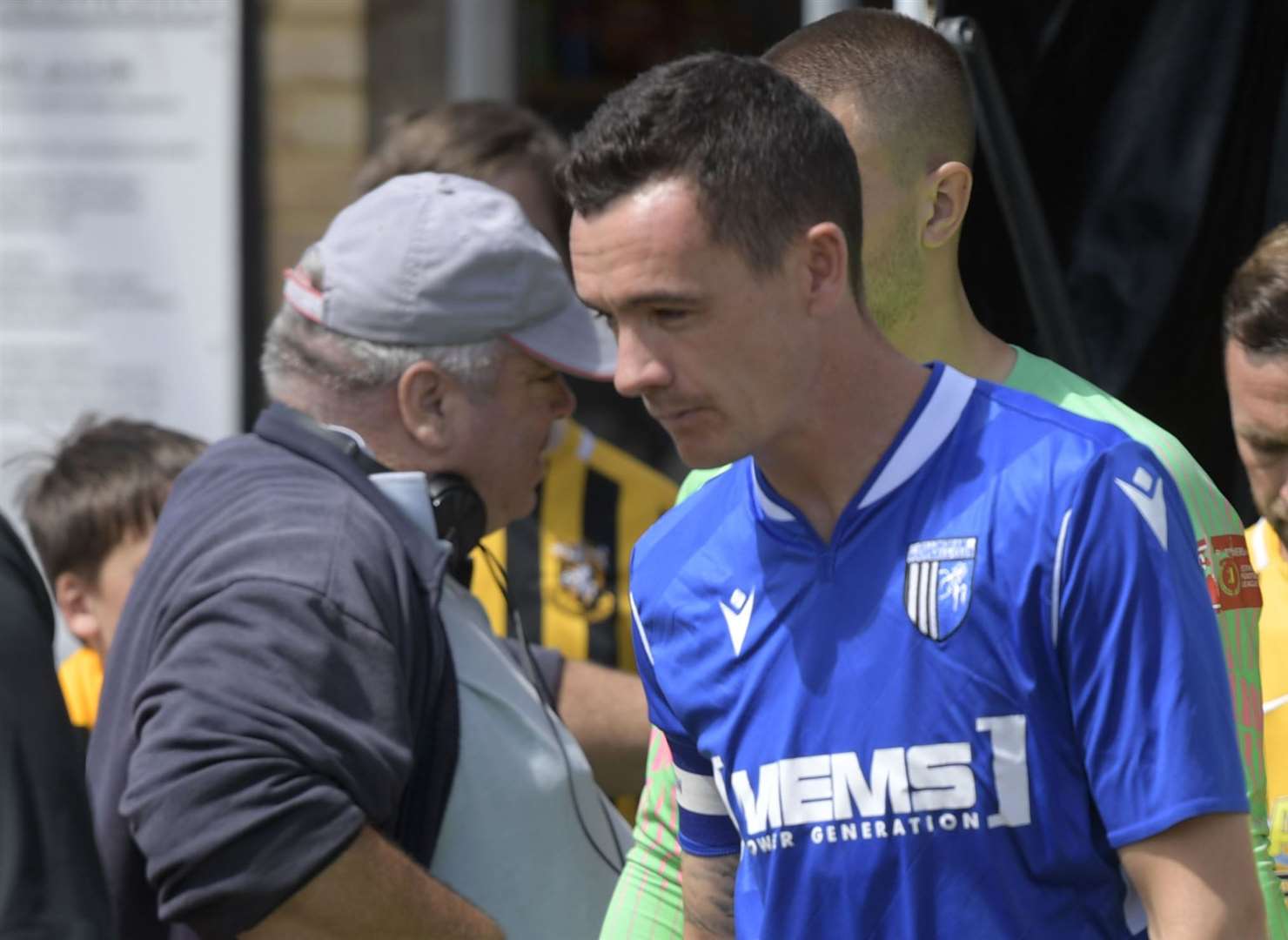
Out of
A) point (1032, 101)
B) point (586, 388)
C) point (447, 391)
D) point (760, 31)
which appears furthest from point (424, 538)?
point (760, 31)

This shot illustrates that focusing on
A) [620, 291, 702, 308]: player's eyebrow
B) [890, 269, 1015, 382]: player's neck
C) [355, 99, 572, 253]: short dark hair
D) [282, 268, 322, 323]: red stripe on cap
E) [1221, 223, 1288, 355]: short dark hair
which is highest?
[620, 291, 702, 308]: player's eyebrow

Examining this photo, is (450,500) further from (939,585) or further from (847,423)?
(939,585)

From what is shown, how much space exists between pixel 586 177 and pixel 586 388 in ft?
10.1

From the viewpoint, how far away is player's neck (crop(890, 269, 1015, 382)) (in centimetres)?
213

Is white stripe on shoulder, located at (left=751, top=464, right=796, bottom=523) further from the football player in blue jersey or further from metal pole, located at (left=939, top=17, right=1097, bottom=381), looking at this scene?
metal pole, located at (left=939, top=17, right=1097, bottom=381)

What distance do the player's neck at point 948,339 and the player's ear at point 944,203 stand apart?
47 millimetres

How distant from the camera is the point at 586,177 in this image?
1766mm

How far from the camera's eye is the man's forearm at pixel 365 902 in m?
2.26

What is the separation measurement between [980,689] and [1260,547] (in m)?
1.20

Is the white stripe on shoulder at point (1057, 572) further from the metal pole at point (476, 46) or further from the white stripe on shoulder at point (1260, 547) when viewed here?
the metal pole at point (476, 46)

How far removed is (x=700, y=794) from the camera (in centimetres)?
192

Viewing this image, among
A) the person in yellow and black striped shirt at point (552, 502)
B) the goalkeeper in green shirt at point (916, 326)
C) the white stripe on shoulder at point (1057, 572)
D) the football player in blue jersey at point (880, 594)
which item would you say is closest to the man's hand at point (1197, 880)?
the football player in blue jersey at point (880, 594)

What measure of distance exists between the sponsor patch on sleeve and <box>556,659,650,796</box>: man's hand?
3.90 feet

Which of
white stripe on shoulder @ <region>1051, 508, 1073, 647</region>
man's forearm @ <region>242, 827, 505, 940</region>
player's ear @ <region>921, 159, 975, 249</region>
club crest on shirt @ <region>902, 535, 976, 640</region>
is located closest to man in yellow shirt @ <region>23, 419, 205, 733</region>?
man's forearm @ <region>242, 827, 505, 940</region>
